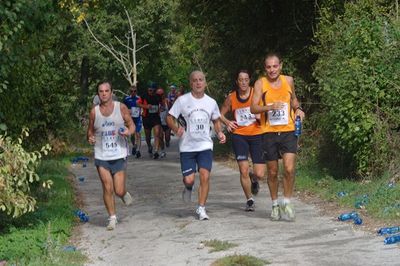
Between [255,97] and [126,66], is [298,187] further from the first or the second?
[126,66]

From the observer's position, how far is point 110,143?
1031cm

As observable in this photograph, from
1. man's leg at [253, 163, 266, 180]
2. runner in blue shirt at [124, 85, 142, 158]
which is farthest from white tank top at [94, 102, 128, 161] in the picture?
runner in blue shirt at [124, 85, 142, 158]

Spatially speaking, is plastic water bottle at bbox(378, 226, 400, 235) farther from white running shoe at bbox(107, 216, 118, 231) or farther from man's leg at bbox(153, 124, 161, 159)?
man's leg at bbox(153, 124, 161, 159)

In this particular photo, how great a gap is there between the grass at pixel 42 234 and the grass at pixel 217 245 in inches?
52.5

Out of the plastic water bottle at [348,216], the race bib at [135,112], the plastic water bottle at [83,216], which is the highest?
the race bib at [135,112]

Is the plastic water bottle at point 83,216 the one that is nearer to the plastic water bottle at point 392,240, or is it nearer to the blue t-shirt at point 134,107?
the plastic water bottle at point 392,240

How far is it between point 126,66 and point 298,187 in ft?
122

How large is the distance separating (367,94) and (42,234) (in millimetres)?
5269

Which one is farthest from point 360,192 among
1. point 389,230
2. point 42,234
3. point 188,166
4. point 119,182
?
point 42,234

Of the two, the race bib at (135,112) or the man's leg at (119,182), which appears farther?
the race bib at (135,112)

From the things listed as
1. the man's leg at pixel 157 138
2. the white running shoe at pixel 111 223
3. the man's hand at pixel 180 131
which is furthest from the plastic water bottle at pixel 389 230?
the man's leg at pixel 157 138

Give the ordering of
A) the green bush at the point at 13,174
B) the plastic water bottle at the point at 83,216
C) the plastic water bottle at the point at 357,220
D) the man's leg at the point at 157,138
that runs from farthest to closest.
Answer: the man's leg at the point at 157,138 → the plastic water bottle at the point at 83,216 → the plastic water bottle at the point at 357,220 → the green bush at the point at 13,174

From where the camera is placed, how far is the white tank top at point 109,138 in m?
10.3

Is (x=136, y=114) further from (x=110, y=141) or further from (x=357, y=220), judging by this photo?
(x=357, y=220)
